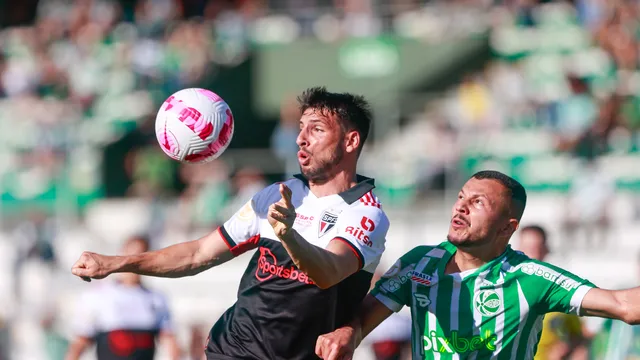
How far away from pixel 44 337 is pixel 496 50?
28.3 ft

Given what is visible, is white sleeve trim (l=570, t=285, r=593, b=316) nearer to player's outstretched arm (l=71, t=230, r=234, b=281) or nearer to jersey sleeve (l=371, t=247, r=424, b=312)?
jersey sleeve (l=371, t=247, r=424, b=312)

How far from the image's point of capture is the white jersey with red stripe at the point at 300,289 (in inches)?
219

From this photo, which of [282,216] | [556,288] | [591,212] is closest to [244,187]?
[591,212]

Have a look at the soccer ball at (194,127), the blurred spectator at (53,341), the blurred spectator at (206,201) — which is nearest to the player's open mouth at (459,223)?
the soccer ball at (194,127)

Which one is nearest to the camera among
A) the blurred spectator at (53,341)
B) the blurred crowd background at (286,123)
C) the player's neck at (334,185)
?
the player's neck at (334,185)

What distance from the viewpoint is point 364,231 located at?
546 centimetres

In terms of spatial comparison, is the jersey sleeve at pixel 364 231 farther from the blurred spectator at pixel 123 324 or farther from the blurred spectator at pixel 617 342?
the blurred spectator at pixel 123 324

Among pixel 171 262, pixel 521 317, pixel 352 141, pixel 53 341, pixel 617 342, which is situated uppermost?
pixel 352 141

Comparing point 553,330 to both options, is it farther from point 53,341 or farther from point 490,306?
point 53,341

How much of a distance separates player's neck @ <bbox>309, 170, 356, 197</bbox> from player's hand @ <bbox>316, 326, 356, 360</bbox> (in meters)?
0.78

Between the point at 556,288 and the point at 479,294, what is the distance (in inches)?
15.5

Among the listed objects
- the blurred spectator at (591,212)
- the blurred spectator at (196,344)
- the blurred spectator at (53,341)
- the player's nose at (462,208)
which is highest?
the player's nose at (462,208)

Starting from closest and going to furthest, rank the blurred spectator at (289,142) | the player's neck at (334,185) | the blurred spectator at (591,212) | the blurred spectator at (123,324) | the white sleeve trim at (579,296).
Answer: the white sleeve trim at (579,296) < the player's neck at (334,185) < the blurred spectator at (123,324) < the blurred spectator at (591,212) < the blurred spectator at (289,142)

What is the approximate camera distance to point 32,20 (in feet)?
80.3
